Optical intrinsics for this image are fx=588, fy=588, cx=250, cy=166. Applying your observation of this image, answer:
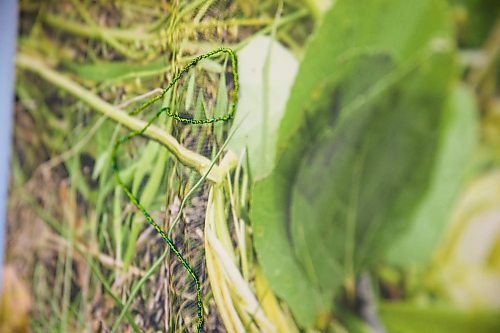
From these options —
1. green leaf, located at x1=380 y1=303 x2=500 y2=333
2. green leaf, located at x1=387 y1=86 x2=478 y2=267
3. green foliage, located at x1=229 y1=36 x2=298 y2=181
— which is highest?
green foliage, located at x1=229 y1=36 x2=298 y2=181

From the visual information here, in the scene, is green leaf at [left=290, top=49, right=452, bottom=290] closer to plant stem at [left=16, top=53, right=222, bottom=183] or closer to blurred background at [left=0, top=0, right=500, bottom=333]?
blurred background at [left=0, top=0, right=500, bottom=333]

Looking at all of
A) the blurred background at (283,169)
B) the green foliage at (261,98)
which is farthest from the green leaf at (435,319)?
the green foliage at (261,98)

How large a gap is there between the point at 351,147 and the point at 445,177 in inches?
3.2

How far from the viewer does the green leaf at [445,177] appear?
13.9 inches

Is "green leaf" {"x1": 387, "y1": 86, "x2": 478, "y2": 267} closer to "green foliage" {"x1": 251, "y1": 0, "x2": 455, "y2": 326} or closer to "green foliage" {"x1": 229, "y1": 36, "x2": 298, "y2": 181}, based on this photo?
"green foliage" {"x1": 251, "y1": 0, "x2": 455, "y2": 326}

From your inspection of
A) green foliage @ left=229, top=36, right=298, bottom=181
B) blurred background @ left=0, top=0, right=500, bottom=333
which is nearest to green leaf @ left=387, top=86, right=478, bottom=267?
blurred background @ left=0, top=0, right=500, bottom=333

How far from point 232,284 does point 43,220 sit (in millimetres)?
529

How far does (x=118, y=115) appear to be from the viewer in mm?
789

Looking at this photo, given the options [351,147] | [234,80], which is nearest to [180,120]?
[234,80]

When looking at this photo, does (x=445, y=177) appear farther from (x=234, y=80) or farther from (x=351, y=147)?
(x=234, y=80)

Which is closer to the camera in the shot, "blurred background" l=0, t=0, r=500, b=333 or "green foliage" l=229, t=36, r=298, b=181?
"blurred background" l=0, t=0, r=500, b=333

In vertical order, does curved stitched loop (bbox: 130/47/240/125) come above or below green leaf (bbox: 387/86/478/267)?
above

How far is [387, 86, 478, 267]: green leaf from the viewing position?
354mm

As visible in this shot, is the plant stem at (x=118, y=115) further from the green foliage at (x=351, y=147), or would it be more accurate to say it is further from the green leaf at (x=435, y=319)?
the green leaf at (x=435, y=319)
